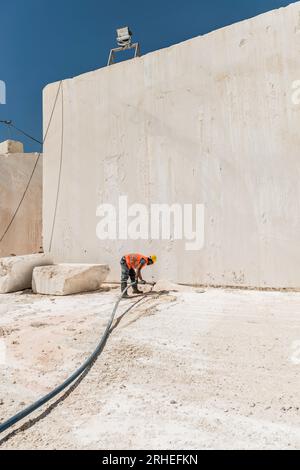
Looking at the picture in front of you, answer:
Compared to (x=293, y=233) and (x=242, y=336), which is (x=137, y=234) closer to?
(x=293, y=233)

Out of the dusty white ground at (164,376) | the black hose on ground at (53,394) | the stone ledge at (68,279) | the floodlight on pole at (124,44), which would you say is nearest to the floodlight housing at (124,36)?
the floodlight on pole at (124,44)

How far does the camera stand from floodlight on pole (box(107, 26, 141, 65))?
7.52 metres

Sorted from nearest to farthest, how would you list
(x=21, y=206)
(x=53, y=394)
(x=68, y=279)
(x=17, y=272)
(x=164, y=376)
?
(x=53, y=394), (x=164, y=376), (x=68, y=279), (x=17, y=272), (x=21, y=206)

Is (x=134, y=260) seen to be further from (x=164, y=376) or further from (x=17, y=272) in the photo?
(x=164, y=376)

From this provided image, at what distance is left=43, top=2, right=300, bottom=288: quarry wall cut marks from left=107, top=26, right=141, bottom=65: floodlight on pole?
84 cm

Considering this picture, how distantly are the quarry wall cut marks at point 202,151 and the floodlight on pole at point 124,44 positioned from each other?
33.1 inches

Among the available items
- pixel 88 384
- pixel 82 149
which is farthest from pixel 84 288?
pixel 88 384

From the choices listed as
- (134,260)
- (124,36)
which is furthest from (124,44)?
(134,260)

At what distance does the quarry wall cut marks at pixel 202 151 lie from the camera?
203 inches

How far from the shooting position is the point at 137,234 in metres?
6.46

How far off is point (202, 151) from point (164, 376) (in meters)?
4.15

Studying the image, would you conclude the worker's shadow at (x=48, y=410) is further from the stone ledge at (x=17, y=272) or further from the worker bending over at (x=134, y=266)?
the stone ledge at (x=17, y=272)

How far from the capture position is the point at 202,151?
5789mm
